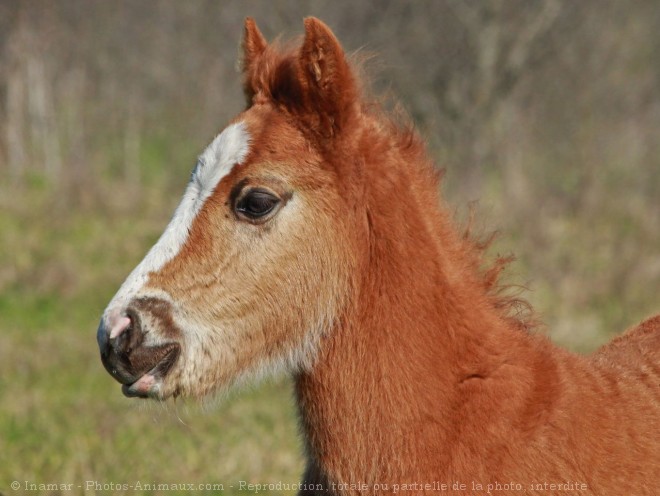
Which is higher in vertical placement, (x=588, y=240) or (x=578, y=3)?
(x=578, y=3)

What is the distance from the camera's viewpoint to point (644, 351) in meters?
4.46

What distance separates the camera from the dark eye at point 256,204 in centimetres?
378

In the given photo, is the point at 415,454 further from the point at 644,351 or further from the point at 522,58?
the point at 522,58

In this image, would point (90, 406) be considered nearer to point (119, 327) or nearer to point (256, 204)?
point (119, 327)

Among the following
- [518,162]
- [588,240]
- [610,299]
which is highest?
[518,162]

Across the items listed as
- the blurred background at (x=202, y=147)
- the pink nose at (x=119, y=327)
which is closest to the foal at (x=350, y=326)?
the pink nose at (x=119, y=327)

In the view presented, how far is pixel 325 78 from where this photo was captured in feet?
12.5

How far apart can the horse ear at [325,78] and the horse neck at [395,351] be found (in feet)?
1.02

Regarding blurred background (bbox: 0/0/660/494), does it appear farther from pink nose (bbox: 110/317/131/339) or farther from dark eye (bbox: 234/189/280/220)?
dark eye (bbox: 234/189/280/220)

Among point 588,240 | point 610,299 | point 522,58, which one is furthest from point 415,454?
point 522,58

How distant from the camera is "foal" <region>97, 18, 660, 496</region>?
3629mm

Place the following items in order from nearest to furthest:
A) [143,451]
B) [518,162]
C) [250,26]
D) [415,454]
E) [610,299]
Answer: [415,454] → [250,26] → [143,451] → [610,299] → [518,162]

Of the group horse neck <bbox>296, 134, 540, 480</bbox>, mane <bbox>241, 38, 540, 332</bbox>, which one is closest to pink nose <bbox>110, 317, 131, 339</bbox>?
horse neck <bbox>296, 134, 540, 480</bbox>

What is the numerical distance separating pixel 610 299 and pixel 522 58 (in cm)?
602
